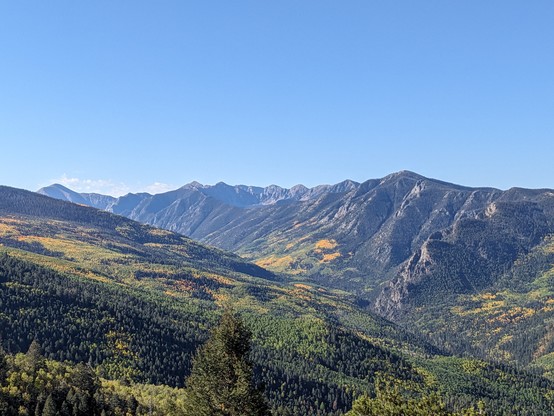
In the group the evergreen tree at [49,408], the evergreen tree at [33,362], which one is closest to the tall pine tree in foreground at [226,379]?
the evergreen tree at [49,408]

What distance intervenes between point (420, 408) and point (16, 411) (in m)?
101

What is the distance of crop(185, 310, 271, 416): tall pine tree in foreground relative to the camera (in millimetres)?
46344

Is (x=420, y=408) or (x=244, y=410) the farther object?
(x=420, y=408)

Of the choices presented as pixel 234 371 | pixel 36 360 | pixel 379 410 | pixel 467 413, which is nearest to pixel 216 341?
pixel 234 371

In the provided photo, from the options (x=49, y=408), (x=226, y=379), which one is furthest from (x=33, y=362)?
(x=226, y=379)

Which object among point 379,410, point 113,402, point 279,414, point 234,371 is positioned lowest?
point 279,414

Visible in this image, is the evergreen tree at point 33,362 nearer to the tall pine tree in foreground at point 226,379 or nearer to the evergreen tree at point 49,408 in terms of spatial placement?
the evergreen tree at point 49,408

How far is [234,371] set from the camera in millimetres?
47938

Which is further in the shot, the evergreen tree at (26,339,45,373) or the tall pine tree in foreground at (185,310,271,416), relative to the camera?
the evergreen tree at (26,339,45,373)

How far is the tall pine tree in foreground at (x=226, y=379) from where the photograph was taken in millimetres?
46344

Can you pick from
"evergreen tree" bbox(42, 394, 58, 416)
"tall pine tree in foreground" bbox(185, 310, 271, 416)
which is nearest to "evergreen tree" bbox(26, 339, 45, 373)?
"evergreen tree" bbox(42, 394, 58, 416)

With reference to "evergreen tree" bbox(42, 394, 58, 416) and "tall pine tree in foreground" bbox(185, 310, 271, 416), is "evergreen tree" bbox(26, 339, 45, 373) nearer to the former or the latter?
"evergreen tree" bbox(42, 394, 58, 416)

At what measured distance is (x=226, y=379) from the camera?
157ft

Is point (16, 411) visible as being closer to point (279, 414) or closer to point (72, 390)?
point (72, 390)
